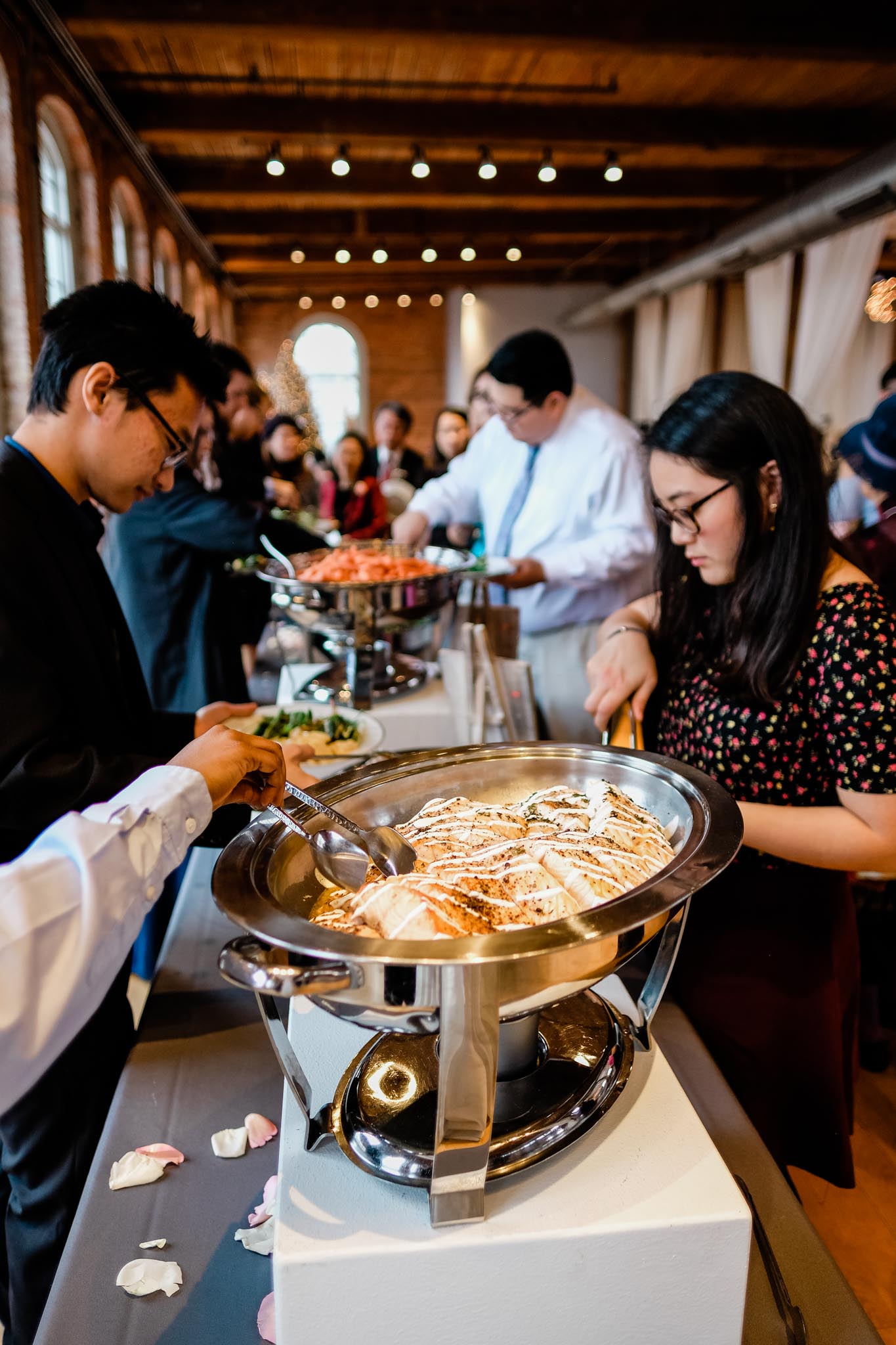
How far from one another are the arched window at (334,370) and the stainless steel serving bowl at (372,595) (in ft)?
36.9

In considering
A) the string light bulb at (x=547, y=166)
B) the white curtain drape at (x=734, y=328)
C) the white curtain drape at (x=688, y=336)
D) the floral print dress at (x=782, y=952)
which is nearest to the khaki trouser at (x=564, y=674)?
the floral print dress at (x=782, y=952)

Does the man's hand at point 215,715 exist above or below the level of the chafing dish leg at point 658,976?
above

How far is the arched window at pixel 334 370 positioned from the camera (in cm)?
1276

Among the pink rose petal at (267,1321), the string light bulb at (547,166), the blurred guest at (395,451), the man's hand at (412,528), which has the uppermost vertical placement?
the string light bulb at (547,166)

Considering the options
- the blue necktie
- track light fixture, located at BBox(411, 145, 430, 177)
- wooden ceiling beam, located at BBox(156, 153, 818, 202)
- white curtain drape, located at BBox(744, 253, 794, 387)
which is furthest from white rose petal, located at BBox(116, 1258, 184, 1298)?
white curtain drape, located at BBox(744, 253, 794, 387)

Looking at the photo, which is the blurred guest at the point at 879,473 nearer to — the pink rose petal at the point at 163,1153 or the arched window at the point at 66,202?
the pink rose petal at the point at 163,1153

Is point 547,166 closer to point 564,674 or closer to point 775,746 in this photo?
point 564,674

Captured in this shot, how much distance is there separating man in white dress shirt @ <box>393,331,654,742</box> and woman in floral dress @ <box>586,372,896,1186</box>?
1.15 m

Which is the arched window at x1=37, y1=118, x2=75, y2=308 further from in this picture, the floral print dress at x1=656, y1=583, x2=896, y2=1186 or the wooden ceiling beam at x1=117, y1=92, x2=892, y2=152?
the floral print dress at x1=656, y1=583, x2=896, y2=1186

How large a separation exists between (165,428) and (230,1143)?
93 centimetres

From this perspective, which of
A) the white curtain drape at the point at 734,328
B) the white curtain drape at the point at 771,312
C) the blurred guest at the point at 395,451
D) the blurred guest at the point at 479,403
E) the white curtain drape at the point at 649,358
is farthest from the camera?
the white curtain drape at the point at 649,358

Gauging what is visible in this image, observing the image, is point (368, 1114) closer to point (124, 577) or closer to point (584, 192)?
point (124, 577)

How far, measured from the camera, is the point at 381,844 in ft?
2.53

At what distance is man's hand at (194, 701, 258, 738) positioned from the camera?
141cm
